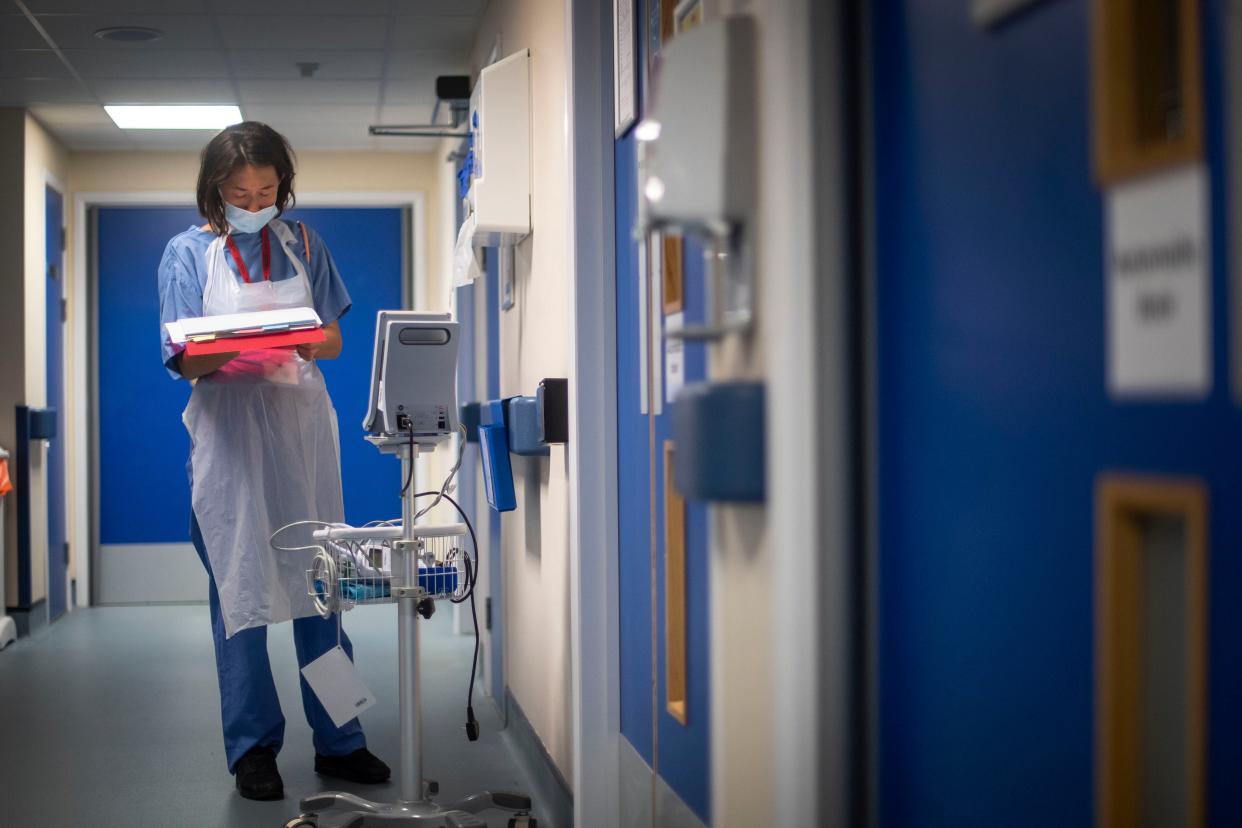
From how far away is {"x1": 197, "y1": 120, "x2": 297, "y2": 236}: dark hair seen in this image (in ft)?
9.17

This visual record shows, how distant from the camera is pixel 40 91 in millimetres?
4957

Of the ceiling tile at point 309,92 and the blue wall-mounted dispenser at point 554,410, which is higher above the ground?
the ceiling tile at point 309,92

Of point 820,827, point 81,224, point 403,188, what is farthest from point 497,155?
point 81,224

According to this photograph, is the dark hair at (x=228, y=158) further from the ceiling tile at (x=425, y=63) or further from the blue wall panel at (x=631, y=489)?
the ceiling tile at (x=425, y=63)

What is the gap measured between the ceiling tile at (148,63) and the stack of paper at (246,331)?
7.56ft

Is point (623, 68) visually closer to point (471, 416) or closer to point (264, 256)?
point (264, 256)

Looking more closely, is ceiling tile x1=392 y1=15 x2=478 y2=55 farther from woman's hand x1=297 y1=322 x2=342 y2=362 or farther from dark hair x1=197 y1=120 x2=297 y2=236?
woman's hand x1=297 y1=322 x2=342 y2=362

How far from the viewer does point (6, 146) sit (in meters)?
5.14

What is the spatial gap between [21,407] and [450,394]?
11.1 feet

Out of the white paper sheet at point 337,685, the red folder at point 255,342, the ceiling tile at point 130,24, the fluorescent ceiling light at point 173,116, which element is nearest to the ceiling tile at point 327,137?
the fluorescent ceiling light at point 173,116

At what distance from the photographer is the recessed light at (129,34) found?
4180 millimetres

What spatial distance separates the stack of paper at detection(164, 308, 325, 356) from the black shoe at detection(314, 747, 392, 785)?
104cm

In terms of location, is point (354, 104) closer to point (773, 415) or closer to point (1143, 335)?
point (773, 415)

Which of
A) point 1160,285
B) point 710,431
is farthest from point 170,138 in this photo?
point 1160,285
